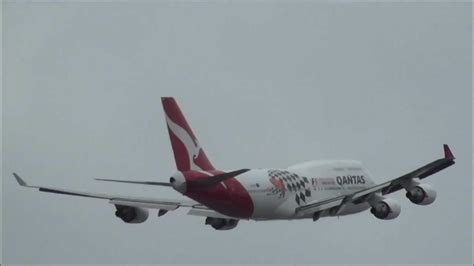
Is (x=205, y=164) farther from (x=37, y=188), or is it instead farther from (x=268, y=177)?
(x=37, y=188)

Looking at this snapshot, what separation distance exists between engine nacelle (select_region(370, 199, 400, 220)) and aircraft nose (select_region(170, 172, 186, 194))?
15.0 meters

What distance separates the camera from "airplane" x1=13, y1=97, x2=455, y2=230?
286 ft

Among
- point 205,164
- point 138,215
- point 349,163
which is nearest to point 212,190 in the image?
point 205,164

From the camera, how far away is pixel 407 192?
91688 mm

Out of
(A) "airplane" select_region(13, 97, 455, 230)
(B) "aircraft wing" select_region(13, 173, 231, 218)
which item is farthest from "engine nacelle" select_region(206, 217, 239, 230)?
(B) "aircraft wing" select_region(13, 173, 231, 218)

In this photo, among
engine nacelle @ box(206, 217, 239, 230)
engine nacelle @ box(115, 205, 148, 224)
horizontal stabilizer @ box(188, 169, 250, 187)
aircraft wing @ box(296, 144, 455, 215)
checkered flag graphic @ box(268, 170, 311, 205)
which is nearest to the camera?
horizontal stabilizer @ box(188, 169, 250, 187)

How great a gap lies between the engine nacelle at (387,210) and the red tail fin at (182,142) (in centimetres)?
1212

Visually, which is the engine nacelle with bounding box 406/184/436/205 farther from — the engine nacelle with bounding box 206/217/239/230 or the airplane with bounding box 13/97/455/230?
the engine nacelle with bounding box 206/217/239/230

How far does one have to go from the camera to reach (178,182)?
279ft

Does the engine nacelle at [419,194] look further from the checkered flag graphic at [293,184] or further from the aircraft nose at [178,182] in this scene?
the aircraft nose at [178,182]

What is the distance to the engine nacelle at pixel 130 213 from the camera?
312 feet

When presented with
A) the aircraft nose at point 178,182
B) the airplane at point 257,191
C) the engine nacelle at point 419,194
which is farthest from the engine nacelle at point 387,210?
the aircraft nose at point 178,182

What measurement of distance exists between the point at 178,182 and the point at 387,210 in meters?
15.9

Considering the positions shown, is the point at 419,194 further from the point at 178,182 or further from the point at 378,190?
the point at 178,182
